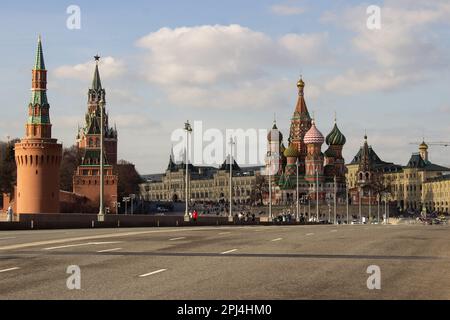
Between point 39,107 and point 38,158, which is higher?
point 39,107

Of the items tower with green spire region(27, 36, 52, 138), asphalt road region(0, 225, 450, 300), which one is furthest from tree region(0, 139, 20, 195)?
asphalt road region(0, 225, 450, 300)

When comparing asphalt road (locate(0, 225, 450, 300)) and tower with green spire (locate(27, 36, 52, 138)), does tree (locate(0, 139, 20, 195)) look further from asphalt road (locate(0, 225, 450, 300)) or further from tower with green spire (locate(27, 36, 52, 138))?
asphalt road (locate(0, 225, 450, 300))

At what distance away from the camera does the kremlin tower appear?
130250 millimetres

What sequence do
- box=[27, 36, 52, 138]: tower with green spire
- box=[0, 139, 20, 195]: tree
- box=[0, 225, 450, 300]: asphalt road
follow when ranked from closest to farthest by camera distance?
box=[0, 225, 450, 300]: asphalt road, box=[27, 36, 52, 138]: tower with green spire, box=[0, 139, 20, 195]: tree

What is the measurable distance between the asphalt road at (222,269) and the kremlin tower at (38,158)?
9998cm

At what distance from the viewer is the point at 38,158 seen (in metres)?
132

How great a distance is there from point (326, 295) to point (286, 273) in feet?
12.5

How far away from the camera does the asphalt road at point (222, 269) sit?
16.5 metres

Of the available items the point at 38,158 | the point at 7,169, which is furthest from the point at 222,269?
the point at 7,169

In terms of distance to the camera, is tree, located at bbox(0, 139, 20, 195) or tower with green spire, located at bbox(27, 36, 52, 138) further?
tree, located at bbox(0, 139, 20, 195)

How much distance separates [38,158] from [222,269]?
115m

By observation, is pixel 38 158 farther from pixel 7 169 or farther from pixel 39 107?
pixel 7 169

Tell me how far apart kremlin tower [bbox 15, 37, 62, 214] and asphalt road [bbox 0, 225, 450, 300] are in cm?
9998

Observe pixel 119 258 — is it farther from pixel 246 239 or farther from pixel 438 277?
pixel 246 239
